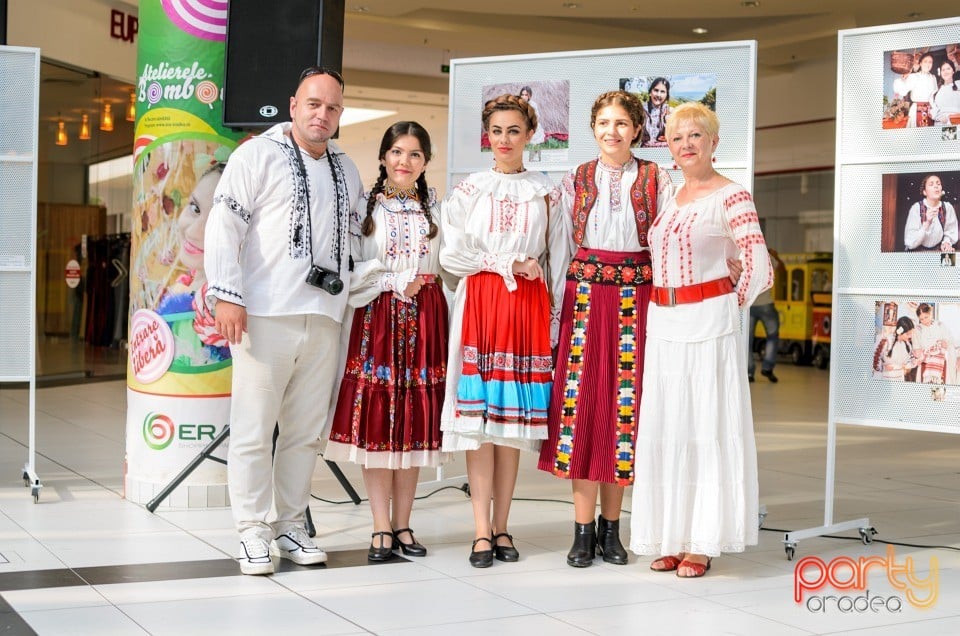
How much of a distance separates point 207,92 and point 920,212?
303 centimetres

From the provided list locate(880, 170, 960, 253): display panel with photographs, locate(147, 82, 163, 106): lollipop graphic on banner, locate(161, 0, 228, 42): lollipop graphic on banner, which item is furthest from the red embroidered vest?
locate(147, 82, 163, 106): lollipop graphic on banner

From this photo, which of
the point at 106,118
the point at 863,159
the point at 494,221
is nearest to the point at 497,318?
the point at 494,221

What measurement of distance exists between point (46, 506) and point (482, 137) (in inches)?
101

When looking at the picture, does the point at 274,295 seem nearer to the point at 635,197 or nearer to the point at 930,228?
the point at 635,197

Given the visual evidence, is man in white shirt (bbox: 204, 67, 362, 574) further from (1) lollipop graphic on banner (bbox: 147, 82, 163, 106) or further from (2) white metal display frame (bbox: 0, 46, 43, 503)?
(2) white metal display frame (bbox: 0, 46, 43, 503)

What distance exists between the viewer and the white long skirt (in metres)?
3.80

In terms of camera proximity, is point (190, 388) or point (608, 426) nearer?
point (608, 426)

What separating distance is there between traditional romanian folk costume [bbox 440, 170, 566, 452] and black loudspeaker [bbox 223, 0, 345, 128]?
1068 mm

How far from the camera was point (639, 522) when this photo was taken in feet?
12.7

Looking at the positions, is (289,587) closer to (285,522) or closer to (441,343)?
(285,522)

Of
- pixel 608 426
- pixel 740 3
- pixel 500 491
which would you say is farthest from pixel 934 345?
pixel 740 3

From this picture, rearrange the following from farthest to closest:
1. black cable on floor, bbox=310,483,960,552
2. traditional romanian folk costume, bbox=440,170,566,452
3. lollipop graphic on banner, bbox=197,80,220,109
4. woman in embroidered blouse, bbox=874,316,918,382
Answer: lollipop graphic on banner, bbox=197,80,220,109, black cable on floor, bbox=310,483,960,552, woman in embroidered blouse, bbox=874,316,918,382, traditional romanian folk costume, bbox=440,170,566,452

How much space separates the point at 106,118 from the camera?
13.1m

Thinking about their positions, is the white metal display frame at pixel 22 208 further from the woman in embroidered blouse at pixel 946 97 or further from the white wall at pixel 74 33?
the white wall at pixel 74 33
